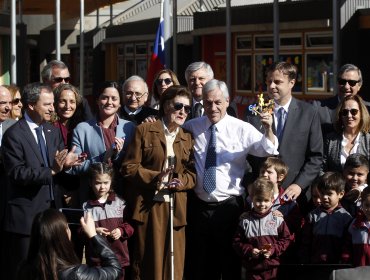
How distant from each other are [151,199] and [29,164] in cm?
105

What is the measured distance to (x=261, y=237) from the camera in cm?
789

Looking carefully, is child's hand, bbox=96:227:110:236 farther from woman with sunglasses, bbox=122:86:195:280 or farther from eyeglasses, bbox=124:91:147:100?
eyeglasses, bbox=124:91:147:100

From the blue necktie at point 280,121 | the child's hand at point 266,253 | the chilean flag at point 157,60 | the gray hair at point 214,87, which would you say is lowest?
the child's hand at point 266,253

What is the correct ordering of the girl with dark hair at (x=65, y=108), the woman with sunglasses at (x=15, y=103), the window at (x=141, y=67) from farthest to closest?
the window at (x=141, y=67), the woman with sunglasses at (x=15, y=103), the girl with dark hair at (x=65, y=108)

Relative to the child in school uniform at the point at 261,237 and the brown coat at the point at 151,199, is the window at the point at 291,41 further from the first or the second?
the child in school uniform at the point at 261,237

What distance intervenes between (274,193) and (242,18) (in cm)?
1938

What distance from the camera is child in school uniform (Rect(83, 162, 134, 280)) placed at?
8.12 meters

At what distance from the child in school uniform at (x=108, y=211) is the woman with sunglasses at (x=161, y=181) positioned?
116 mm

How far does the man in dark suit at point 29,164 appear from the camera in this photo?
799 cm

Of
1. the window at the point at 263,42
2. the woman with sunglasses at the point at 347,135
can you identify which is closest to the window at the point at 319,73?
the window at the point at 263,42

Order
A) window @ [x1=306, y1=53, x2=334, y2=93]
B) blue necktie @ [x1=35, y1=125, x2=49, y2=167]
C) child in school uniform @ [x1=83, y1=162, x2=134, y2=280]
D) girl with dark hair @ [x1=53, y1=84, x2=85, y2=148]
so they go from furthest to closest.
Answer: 1. window @ [x1=306, y1=53, x2=334, y2=93]
2. girl with dark hair @ [x1=53, y1=84, x2=85, y2=148]
3. blue necktie @ [x1=35, y1=125, x2=49, y2=167]
4. child in school uniform @ [x1=83, y1=162, x2=134, y2=280]

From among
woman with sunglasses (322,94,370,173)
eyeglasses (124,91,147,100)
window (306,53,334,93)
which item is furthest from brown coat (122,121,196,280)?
window (306,53,334,93)

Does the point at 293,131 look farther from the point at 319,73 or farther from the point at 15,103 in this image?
the point at 319,73

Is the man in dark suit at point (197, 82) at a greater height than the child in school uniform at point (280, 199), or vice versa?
the man in dark suit at point (197, 82)
